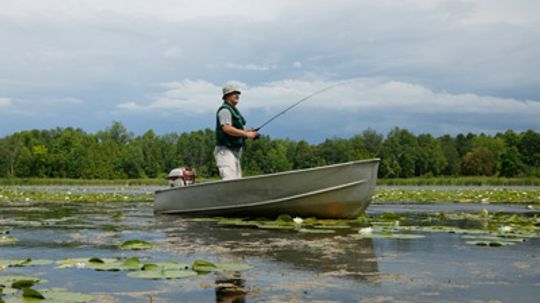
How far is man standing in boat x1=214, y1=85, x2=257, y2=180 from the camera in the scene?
10.2 m

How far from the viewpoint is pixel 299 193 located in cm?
930

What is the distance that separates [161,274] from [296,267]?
1.14 m

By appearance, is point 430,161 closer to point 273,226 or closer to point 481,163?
point 481,163

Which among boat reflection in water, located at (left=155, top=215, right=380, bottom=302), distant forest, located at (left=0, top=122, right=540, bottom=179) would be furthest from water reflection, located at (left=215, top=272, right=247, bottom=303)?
distant forest, located at (left=0, top=122, right=540, bottom=179)

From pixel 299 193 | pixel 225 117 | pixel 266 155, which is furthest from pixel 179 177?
pixel 266 155

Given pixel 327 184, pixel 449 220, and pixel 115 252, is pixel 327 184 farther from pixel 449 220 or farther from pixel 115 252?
pixel 115 252

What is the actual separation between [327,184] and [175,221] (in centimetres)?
272

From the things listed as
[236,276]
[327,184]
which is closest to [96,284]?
[236,276]

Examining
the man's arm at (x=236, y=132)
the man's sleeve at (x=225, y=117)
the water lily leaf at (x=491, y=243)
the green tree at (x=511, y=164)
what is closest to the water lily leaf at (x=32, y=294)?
the water lily leaf at (x=491, y=243)

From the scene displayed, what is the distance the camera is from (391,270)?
4871 mm

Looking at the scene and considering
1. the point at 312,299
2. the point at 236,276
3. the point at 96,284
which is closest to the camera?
the point at 312,299

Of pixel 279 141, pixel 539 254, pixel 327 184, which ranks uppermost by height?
pixel 279 141

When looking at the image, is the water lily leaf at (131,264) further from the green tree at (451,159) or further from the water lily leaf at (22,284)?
the green tree at (451,159)

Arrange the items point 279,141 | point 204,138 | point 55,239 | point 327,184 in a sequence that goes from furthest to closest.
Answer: point 279,141, point 204,138, point 327,184, point 55,239
